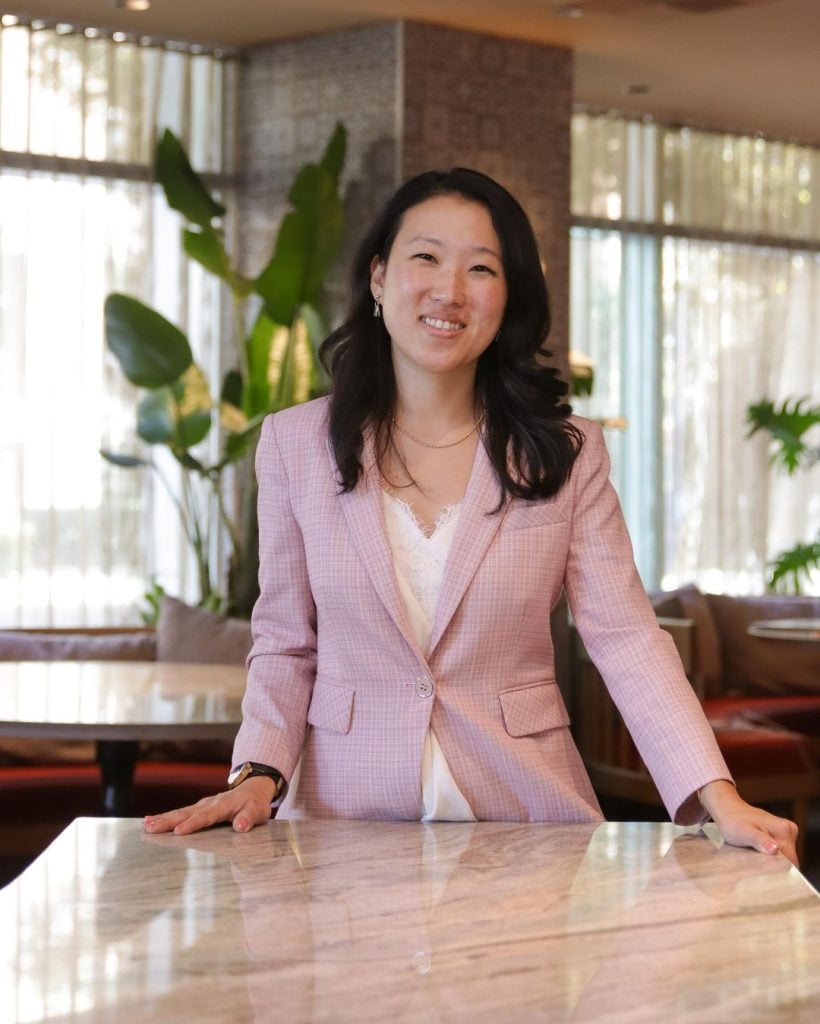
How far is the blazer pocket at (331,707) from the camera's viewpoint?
1896mm

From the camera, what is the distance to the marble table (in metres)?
1.12

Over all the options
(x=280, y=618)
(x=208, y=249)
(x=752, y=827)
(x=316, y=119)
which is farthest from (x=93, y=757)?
(x=752, y=827)

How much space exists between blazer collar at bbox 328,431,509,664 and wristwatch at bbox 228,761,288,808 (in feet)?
0.73

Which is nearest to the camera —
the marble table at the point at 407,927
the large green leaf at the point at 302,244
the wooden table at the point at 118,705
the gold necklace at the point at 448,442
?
the marble table at the point at 407,927

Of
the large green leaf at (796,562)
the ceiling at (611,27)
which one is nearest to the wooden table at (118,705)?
the ceiling at (611,27)

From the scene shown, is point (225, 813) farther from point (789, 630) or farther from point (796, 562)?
point (796, 562)

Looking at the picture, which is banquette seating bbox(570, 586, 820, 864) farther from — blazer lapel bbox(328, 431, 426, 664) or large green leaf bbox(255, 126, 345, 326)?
blazer lapel bbox(328, 431, 426, 664)

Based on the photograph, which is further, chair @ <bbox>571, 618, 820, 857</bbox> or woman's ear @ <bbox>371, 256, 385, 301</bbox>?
chair @ <bbox>571, 618, 820, 857</bbox>

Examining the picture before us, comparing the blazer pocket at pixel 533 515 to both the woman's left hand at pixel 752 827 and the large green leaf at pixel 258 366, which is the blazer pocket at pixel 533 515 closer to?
the woman's left hand at pixel 752 827

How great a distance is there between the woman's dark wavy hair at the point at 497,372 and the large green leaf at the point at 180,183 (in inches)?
187

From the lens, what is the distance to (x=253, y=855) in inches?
62.4

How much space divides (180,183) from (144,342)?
0.73m

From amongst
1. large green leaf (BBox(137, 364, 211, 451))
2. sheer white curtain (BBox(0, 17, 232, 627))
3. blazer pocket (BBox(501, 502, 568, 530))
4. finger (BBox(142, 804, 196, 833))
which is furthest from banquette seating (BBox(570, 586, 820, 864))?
finger (BBox(142, 804, 196, 833))

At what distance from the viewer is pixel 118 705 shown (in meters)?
3.70
